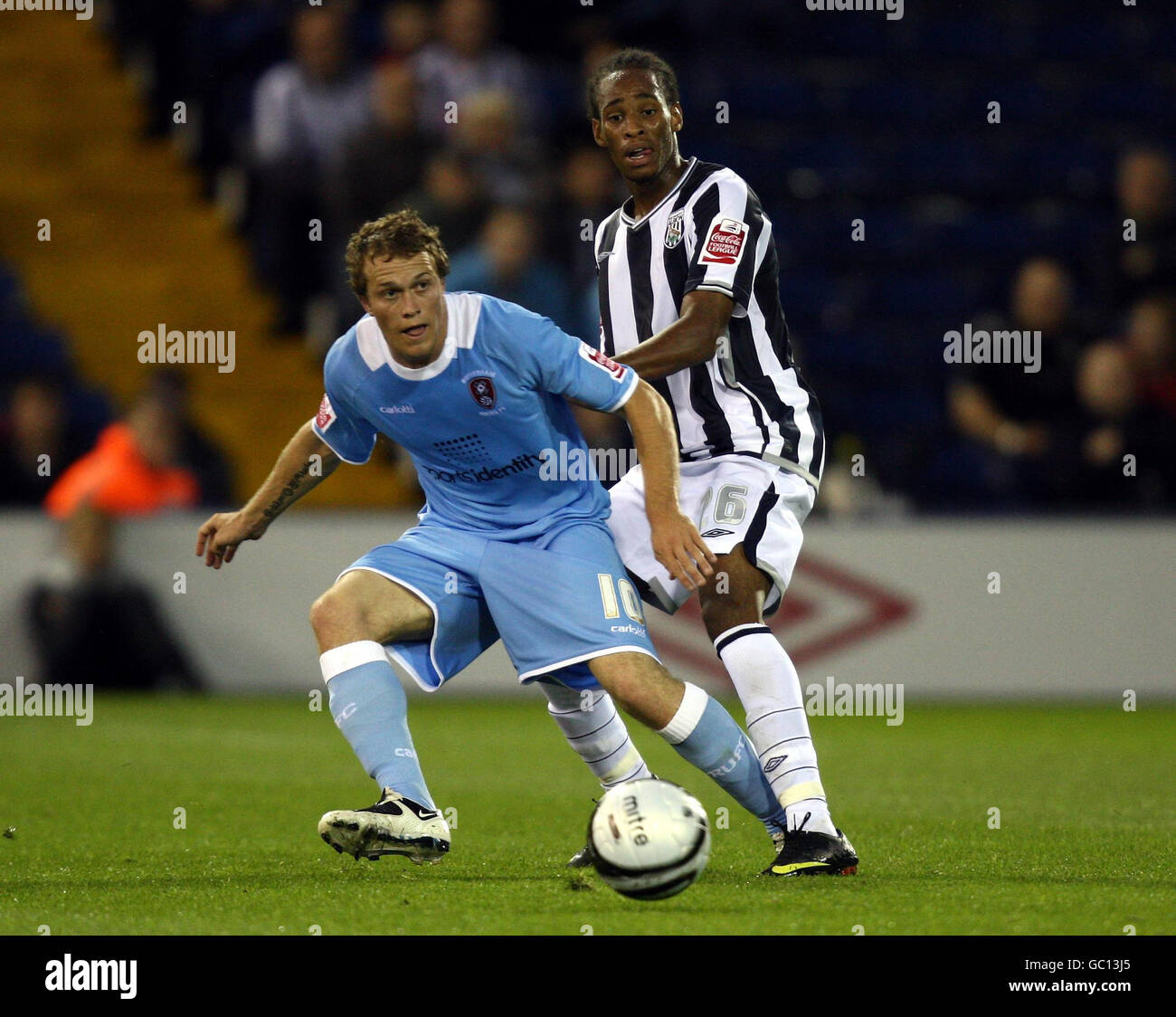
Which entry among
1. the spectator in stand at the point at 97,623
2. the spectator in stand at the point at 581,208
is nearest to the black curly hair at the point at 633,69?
the spectator in stand at the point at 581,208

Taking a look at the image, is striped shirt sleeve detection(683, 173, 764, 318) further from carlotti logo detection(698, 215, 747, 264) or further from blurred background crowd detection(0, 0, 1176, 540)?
blurred background crowd detection(0, 0, 1176, 540)

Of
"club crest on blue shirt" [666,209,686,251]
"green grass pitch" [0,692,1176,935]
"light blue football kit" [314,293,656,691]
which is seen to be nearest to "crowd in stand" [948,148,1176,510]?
"green grass pitch" [0,692,1176,935]

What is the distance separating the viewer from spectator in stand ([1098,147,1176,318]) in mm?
11281

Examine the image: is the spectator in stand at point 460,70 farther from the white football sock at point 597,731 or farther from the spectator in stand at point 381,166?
the white football sock at point 597,731

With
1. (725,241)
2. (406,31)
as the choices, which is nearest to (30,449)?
(406,31)

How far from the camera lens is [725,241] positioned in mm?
5129

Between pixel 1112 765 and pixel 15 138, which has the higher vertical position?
pixel 15 138

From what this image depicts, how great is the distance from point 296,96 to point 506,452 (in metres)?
7.70

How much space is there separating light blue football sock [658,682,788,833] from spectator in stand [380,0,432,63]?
8.40 metres

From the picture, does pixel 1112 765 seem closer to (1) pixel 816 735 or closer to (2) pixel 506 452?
(1) pixel 816 735

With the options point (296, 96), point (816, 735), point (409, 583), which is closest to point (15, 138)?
point (296, 96)

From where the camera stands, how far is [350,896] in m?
4.37

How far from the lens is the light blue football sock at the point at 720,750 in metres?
4.77

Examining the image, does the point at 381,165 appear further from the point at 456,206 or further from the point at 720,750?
the point at 720,750
